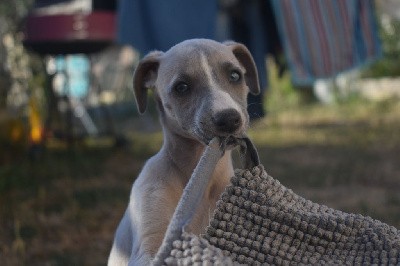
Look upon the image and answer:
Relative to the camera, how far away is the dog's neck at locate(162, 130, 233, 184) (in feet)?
5.57

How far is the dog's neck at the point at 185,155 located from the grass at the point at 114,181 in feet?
0.74

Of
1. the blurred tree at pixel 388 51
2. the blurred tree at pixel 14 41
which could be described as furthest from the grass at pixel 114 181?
the blurred tree at pixel 388 51

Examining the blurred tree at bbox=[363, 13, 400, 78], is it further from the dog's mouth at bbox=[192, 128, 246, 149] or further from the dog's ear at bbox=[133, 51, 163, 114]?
the dog's mouth at bbox=[192, 128, 246, 149]

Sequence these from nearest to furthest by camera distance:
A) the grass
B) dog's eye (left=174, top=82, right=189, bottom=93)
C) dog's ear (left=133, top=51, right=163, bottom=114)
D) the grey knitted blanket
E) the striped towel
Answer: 1. the grey knitted blanket
2. dog's eye (left=174, top=82, right=189, bottom=93)
3. dog's ear (left=133, top=51, right=163, bottom=114)
4. the grass
5. the striped towel

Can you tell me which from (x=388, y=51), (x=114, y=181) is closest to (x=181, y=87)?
(x=114, y=181)

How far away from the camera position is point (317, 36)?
411cm

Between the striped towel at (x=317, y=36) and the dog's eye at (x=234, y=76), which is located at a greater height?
the dog's eye at (x=234, y=76)

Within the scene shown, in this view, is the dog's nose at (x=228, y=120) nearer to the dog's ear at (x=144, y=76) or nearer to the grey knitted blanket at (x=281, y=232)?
the grey knitted blanket at (x=281, y=232)

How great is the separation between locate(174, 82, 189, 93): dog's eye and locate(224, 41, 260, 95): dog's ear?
0.26 metres

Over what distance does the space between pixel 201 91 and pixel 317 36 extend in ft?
8.69

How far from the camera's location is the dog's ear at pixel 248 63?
74.1 inches

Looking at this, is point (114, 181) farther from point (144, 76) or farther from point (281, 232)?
point (281, 232)

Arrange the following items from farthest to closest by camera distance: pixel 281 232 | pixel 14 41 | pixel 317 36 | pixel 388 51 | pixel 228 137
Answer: pixel 388 51 → pixel 14 41 → pixel 317 36 → pixel 228 137 → pixel 281 232

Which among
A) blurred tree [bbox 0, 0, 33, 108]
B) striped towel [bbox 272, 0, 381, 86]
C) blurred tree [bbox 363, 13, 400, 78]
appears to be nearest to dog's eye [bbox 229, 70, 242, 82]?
striped towel [bbox 272, 0, 381, 86]
